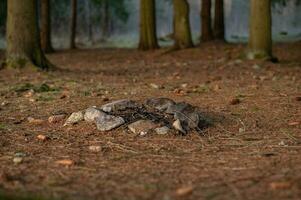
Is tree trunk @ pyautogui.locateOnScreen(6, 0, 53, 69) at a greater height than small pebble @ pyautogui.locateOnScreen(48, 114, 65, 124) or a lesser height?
greater

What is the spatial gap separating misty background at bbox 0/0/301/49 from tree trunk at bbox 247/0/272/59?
61.2ft

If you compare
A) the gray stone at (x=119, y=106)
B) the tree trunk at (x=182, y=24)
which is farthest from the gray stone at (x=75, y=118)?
the tree trunk at (x=182, y=24)

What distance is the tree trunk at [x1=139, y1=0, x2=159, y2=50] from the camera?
20.6 m

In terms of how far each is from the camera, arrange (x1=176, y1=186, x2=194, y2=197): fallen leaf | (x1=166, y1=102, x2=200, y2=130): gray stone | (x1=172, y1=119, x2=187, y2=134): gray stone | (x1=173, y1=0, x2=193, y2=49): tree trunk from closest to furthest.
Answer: (x1=176, y1=186, x2=194, y2=197): fallen leaf, (x1=172, y1=119, x2=187, y2=134): gray stone, (x1=166, y1=102, x2=200, y2=130): gray stone, (x1=173, y1=0, x2=193, y2=49): tree trunk

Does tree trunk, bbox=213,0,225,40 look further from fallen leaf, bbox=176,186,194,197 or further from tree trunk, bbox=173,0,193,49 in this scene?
fallen leaf, bbox=176,186,194,197

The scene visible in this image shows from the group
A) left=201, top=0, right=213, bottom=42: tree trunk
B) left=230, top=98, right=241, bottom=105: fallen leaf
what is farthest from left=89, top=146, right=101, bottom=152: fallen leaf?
left=201, top=0, right=213, bottom=42: tree trunk

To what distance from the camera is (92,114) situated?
5.98 m

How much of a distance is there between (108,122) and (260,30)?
8831mm

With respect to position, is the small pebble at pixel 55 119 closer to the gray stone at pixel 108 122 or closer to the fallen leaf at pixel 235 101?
the gray stone at pixel 108 122

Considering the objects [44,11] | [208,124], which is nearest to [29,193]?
[208,124]

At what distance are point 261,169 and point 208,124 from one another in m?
1.81

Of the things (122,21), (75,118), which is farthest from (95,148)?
(122,21)

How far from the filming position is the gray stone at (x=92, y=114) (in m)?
5.91

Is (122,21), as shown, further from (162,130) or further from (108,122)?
(162,130)
